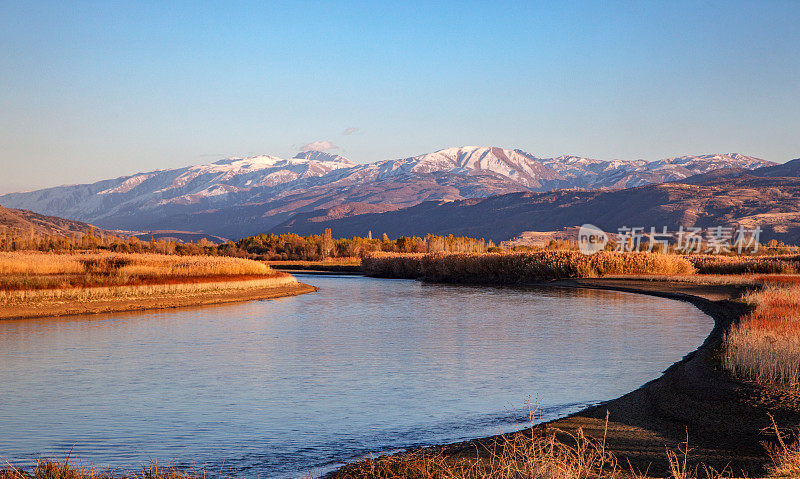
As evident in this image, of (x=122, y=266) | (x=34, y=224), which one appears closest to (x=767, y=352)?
(x=122, y=266)

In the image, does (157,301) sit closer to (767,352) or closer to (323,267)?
(767,352)

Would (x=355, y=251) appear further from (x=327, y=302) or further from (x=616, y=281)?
(x=327, y=302)

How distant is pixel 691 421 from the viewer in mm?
10586

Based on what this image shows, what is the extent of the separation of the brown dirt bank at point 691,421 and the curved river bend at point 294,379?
777 mm

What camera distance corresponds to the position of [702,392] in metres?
12.1

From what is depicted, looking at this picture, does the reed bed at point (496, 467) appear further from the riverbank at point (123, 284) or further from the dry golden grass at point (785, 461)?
the riverbank at point (123, 284)

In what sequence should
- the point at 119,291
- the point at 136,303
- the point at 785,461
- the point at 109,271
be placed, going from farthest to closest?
the point at 109,271 → the point at 119,291 → the point at 136,303 → the point at 785,461

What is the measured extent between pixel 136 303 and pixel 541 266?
106ft

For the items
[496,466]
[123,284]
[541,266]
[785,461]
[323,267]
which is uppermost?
[541,266]

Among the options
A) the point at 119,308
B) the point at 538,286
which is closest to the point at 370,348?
the point at 119,308

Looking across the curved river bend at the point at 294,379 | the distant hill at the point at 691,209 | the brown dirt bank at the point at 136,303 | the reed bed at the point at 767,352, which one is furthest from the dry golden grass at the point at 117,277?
the distant hill at the point at 691,209

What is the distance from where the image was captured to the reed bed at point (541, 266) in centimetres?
5212

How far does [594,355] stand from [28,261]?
29.8 meters

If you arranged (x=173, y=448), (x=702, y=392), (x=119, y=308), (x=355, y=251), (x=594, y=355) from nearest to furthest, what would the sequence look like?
(x=173, y=448) → (x=702, y=392) → (x=594, y=355) → (x=119, y=308) → (x=355, y=251)
